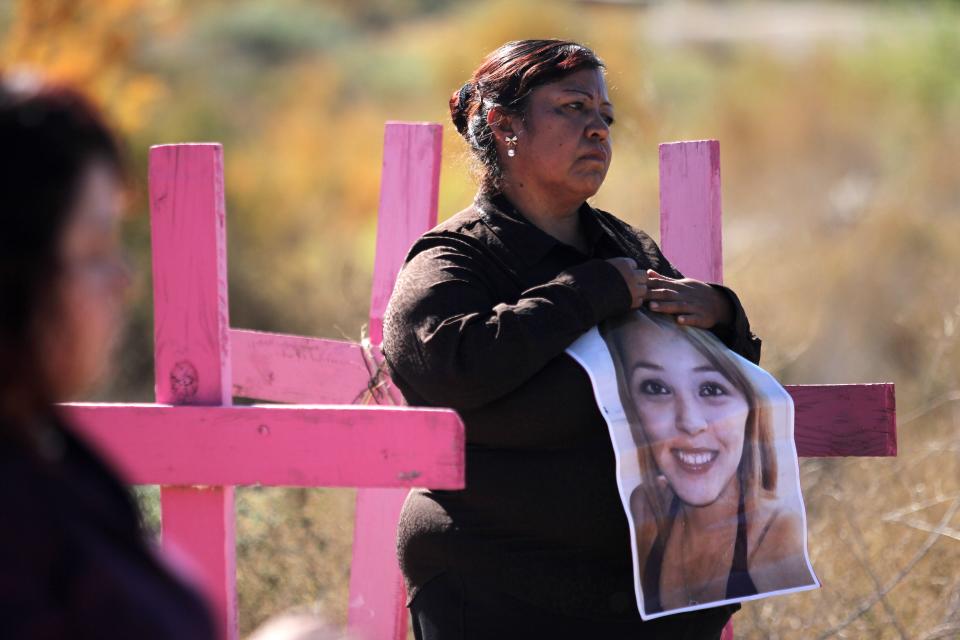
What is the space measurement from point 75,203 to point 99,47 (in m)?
10.4

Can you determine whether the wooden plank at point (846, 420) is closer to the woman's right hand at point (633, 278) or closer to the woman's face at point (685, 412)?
the woman's face at point (685, 412)

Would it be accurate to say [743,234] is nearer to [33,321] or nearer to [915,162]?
[915,162]

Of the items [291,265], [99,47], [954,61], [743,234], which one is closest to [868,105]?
[954,61]

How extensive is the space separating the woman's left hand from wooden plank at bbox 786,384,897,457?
1.17 ft

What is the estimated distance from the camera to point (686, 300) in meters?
2.96

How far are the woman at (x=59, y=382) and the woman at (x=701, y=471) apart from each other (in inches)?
57.6

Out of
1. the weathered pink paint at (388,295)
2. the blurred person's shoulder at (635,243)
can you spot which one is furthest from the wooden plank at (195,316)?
the blurred person's shoulder at (635,243)

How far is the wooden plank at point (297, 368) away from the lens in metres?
3.45

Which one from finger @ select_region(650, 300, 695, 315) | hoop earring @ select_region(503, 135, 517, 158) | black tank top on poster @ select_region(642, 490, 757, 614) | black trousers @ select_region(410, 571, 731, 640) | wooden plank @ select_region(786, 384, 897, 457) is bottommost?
black trousers @ select_region(410, 571, 731, 640)

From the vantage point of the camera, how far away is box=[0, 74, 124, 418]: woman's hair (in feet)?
4.41

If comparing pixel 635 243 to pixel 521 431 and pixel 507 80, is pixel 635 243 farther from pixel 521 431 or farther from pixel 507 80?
pixel 521 431

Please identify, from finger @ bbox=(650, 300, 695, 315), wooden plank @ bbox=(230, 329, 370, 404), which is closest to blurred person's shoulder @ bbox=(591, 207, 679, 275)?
finger @ bbox=(650, 300, 695, 315)

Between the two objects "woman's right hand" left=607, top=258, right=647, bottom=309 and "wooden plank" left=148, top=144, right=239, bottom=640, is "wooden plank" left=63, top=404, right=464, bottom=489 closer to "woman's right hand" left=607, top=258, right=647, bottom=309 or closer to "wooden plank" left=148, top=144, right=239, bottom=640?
"wooden plank" left=148, top=144, right=239, bottom=640

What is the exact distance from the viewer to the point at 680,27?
110 ft
